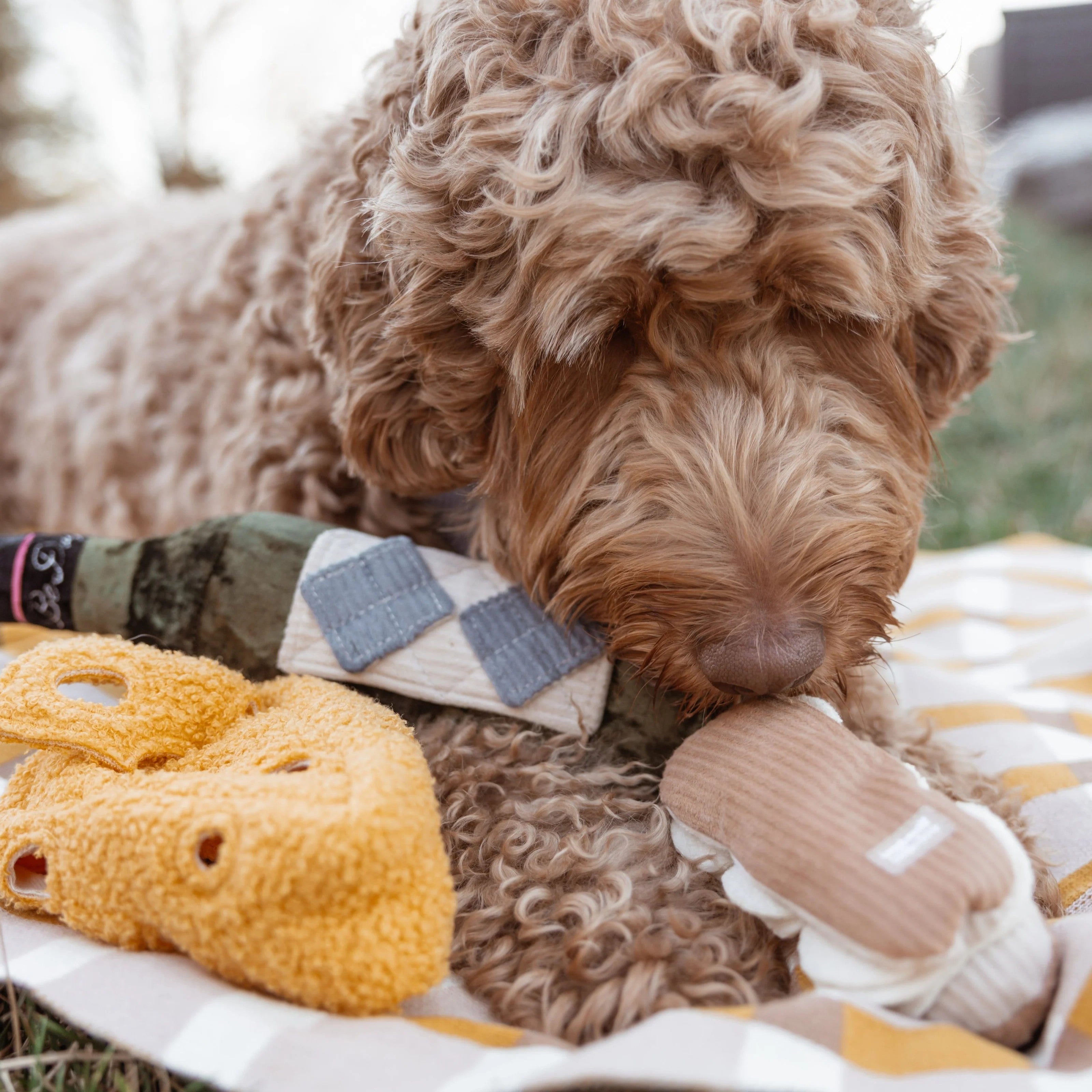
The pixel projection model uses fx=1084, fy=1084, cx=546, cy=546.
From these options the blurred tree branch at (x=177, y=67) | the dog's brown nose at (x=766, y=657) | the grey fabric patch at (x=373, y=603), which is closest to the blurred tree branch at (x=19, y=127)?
the blurred tree branch at (x=177, y=67)

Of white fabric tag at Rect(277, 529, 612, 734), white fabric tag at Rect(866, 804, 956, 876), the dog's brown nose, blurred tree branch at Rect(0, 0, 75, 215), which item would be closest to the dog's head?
A: the dog's brown nose

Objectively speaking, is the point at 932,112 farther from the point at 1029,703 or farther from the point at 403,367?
the point at 1029,703

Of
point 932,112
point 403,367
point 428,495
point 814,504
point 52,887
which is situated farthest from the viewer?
point 428,495

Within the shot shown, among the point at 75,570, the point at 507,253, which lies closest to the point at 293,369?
the point at 75,570

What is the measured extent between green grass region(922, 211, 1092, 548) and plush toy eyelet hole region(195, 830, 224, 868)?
161cm

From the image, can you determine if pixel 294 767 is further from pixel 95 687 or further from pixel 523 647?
pixel 95 687

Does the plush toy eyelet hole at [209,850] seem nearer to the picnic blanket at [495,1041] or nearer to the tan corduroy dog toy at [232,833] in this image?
the tan corduroy dog toy at [232,833]

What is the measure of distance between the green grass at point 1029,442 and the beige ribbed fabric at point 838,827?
0.98 metres

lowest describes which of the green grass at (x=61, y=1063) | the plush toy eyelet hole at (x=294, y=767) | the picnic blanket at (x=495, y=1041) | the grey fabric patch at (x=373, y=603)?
the green grass at (x=61, y=1063)

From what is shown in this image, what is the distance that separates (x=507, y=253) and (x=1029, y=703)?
165cm

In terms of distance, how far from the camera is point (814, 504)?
5.31 feet

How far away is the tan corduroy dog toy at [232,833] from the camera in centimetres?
129

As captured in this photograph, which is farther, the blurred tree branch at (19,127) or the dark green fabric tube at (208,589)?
the blurred tree branch at (19,127)

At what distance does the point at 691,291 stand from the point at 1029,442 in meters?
3.68
